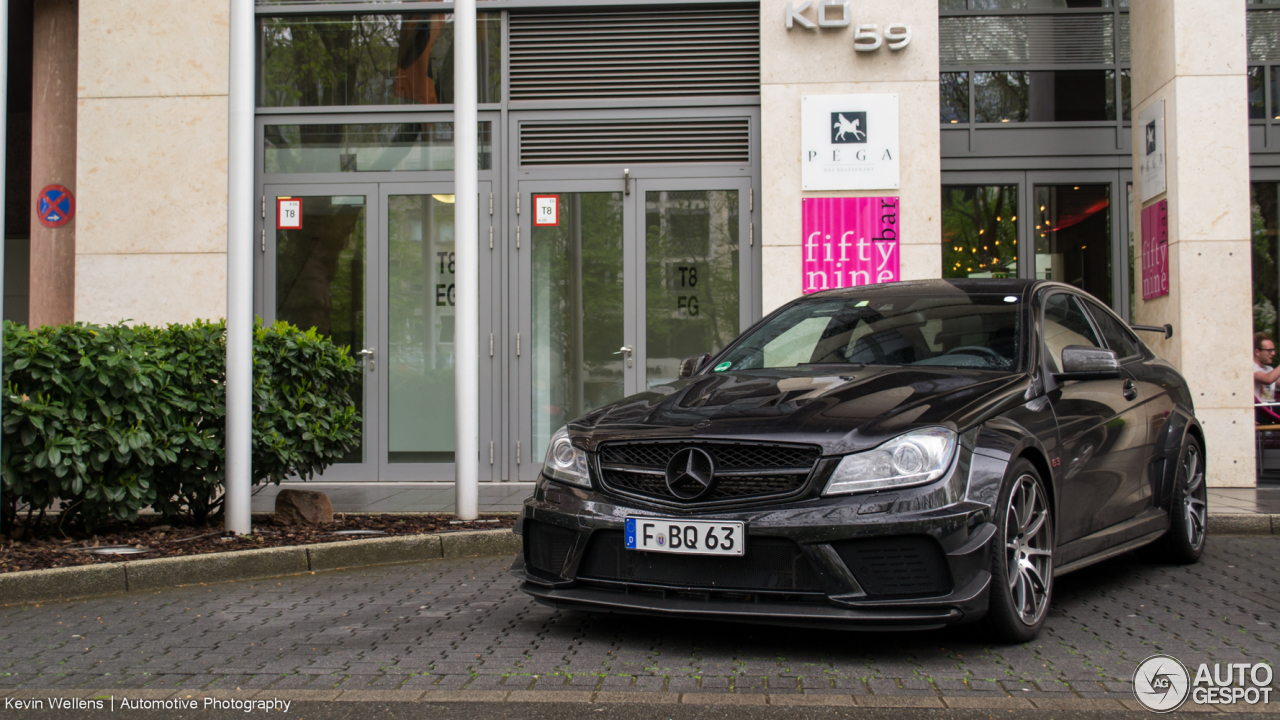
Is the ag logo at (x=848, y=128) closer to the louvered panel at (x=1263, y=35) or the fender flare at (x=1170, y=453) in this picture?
the louvered panel at (x=1263, y=35)

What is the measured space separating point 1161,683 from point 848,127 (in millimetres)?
7258

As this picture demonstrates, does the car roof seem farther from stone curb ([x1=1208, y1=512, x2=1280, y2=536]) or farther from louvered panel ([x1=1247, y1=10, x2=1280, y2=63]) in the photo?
louvered panel ([x1=1247, y1=10, x2=1280, y2=63])

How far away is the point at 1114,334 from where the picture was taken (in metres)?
5.92

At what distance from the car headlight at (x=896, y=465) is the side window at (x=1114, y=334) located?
7.62 feet

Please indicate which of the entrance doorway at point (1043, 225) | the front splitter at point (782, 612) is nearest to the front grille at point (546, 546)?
the front splitter at point (782, 612)

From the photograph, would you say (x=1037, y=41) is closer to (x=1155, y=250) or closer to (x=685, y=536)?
(x=1155, y=250)

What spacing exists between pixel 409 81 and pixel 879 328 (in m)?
6.95

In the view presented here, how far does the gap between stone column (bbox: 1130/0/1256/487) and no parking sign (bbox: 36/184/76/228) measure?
1056 centimetres

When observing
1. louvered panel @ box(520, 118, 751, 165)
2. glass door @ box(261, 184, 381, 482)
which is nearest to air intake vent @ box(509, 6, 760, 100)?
louvered panel @ box(520, 118, 751, 165)

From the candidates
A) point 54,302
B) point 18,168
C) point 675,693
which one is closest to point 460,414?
point 675,693

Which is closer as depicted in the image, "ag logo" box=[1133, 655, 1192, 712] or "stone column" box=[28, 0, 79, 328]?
"ag logo" box=[1133, 655, 1192, 712]

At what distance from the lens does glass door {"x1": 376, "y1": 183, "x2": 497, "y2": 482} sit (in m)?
10.4

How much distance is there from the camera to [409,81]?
1066 centimetres

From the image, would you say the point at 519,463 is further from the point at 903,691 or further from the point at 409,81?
the point at 903,691
